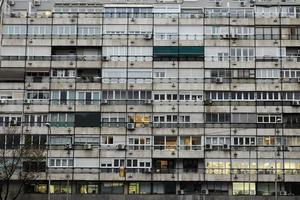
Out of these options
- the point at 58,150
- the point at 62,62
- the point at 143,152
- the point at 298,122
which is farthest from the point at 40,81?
the point at 298,122

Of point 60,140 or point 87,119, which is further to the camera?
point 87,119

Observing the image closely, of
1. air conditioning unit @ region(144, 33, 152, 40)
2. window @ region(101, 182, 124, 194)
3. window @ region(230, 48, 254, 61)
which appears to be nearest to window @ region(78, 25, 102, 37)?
air conditioning unit @ region(144, 33, 152, 40)

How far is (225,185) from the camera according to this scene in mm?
82812

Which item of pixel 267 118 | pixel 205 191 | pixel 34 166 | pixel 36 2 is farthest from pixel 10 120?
pixel 267 118

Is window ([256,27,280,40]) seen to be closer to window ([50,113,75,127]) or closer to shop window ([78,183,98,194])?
window ([50,113,75,127])

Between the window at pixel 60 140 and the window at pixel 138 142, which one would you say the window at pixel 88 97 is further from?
the window at pixel 138 142

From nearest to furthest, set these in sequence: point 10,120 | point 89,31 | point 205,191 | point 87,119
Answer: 1. point 205,191
2. point 87,119
3. point 10,120
4. point 89,31

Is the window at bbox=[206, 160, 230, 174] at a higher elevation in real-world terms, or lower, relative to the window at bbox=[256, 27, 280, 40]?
lower

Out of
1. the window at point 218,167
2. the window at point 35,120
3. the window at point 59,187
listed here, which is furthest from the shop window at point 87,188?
the window at point 218,167

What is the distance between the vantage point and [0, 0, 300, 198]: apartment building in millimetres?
82625

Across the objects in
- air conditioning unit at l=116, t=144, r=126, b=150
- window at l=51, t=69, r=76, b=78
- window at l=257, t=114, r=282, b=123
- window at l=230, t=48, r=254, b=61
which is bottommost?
air conditioning unit at l=116, t=144, r=126, b=150

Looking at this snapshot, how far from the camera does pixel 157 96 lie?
85.2m

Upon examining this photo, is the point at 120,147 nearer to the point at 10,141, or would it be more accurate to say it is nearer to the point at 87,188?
the point at 87,188

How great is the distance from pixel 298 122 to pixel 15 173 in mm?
33997
